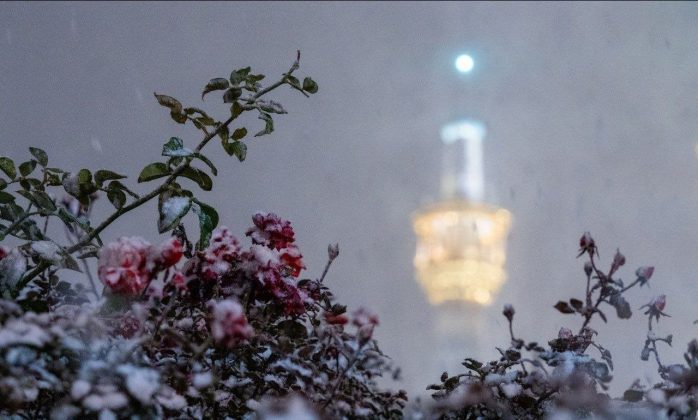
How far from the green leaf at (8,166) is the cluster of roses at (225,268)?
25.0 inches

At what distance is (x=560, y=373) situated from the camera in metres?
1.32

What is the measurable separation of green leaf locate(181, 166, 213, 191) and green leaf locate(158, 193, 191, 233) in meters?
0.11

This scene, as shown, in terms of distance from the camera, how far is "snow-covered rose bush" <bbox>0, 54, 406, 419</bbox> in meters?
1.08

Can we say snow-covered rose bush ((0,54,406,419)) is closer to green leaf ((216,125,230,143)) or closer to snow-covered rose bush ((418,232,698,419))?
green leaf ((216,125,230,143))

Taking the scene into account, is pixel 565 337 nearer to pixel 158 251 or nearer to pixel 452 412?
pixel 452 412

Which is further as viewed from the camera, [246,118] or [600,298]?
[246,118]

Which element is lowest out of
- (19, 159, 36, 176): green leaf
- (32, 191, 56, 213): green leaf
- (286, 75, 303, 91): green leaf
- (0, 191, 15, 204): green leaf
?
(32, 191, 56, 213): green leaf

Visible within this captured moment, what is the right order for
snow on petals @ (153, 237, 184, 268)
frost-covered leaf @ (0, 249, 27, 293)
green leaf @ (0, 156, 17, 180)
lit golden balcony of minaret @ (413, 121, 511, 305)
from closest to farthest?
snow on petals @ (153, 237, 184, 268) → frost-covered leaf @ (0, 249, 27, 293) → green leaf @ (0, 156, 17, 180) → lit golden balcony of minaret @ (413, 121, 511, 305)

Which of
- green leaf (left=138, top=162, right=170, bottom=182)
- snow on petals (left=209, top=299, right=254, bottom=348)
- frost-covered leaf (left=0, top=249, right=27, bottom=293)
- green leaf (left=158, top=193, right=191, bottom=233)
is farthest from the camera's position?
green leaf (left=138, top=162, right=170, bottom=182)

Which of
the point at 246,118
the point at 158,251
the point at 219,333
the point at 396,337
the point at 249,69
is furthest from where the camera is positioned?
the point at 396,337

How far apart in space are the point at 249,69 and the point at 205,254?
0.55 meters

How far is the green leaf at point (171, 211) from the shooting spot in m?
1.57

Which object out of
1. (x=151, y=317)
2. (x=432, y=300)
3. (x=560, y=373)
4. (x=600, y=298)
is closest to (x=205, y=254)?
(x=151, y=317)

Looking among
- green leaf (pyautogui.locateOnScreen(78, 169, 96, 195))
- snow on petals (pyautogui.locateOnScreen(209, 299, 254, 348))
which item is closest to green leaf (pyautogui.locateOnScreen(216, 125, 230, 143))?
green leaf (pyautogui.locateOnScreen(78, 169, 96, 195))
